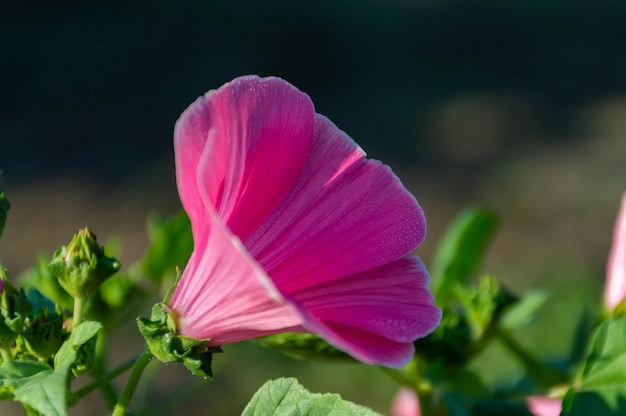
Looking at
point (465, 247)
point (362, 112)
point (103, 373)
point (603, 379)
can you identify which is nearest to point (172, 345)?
point (103, 373)

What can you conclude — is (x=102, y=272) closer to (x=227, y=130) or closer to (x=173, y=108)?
(x=227, y=130)

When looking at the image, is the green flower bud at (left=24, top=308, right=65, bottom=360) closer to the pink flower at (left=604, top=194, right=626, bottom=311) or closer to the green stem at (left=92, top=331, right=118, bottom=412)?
the green stem at (left=92, top=331, right=118, bottom=412)

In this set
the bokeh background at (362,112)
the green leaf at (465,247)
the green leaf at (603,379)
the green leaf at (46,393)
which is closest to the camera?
the green leaf at (46,393)

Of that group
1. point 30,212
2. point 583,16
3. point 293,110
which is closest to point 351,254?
point 293,110

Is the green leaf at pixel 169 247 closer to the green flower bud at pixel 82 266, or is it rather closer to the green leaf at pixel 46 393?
the green flower bud at pixel 82 266

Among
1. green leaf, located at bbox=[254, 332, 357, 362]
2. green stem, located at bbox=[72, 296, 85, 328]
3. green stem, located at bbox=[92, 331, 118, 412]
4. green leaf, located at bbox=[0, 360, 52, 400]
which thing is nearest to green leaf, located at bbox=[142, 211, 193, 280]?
green stem, located at bbox=[92, 331, 118, 412]

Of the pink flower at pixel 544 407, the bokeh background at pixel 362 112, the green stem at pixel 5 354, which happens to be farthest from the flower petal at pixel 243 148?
the bokeh background at pixel 362 112
